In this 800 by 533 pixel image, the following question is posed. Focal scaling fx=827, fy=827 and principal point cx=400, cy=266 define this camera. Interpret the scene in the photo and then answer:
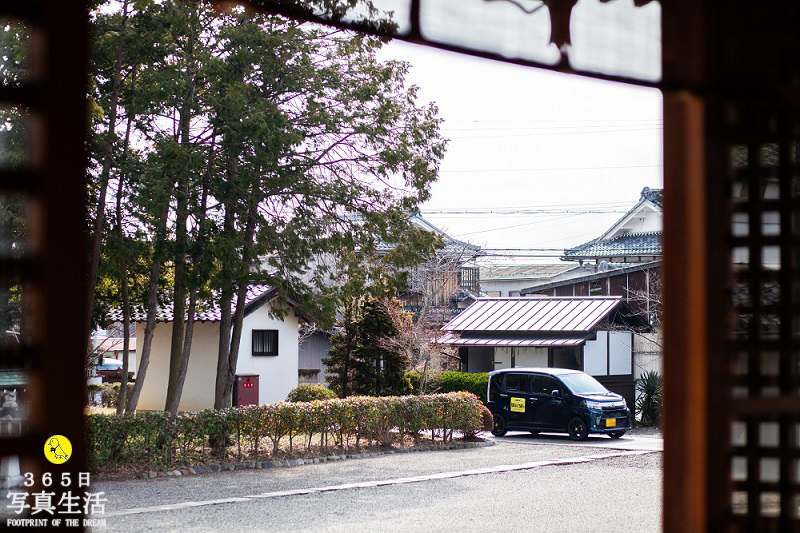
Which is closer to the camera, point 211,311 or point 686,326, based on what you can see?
point 686,326

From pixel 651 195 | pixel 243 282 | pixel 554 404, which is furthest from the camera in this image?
pixel 651 195

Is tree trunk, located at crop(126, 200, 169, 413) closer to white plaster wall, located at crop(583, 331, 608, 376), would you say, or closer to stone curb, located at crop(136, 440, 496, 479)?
stone curb, located at crop(136, 440, 496, 479)

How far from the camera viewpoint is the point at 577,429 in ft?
57.1

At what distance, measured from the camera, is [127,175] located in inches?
496

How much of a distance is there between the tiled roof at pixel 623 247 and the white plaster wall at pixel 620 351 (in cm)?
→ 672

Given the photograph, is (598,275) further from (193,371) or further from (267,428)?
(267,428)

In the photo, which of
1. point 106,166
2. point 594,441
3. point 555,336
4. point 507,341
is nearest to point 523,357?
point 507,341

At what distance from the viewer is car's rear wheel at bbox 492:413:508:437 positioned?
18562 mm

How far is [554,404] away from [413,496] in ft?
26.7

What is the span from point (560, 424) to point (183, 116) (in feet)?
32.8

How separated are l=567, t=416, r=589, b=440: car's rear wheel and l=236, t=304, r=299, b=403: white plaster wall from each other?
8.73 metres

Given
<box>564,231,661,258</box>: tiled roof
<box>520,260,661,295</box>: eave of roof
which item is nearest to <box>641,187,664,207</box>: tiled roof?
<box>564,231,661,258</box>: tiled roof

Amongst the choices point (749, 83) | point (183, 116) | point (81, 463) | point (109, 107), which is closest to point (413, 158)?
point (183, 116)

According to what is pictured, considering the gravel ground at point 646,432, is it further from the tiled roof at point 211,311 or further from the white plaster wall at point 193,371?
the white plaster wall at point 193,371
